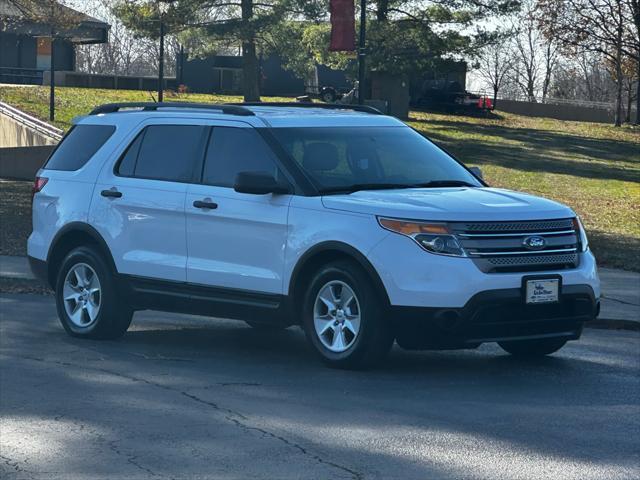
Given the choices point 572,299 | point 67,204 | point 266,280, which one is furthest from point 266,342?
point 572,299

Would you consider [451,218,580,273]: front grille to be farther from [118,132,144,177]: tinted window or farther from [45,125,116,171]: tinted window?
[45,125,116,171]: tinted window

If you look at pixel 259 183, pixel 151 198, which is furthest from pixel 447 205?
pixel 151 198

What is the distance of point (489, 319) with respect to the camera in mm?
9016

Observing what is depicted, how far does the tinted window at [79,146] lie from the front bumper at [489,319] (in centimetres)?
369

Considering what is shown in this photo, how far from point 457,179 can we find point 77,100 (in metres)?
42.0

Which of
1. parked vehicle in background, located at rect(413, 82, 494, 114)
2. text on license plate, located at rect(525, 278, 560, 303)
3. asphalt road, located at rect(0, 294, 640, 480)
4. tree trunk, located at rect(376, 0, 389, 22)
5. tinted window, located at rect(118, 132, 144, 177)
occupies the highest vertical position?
tree trunk, located at rect(376, 0, 389, 22)

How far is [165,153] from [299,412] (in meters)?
3.46

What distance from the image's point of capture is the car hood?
9.02 metres

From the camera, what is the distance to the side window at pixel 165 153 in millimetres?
10562

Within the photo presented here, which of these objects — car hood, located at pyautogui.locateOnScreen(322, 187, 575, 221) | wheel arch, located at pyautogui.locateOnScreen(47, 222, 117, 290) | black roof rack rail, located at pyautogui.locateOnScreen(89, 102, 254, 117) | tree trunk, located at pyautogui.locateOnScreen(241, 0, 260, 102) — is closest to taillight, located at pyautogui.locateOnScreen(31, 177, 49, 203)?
wheel arch, located at pyautogui.locateOnScreen(47, 222, 117, 290)

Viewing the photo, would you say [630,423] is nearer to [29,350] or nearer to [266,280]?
[266,280]

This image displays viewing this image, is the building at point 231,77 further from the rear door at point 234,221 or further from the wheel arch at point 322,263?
the wheel arch at point 322,263

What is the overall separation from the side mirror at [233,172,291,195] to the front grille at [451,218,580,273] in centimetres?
147

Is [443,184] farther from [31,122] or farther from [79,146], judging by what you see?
[31,122]
